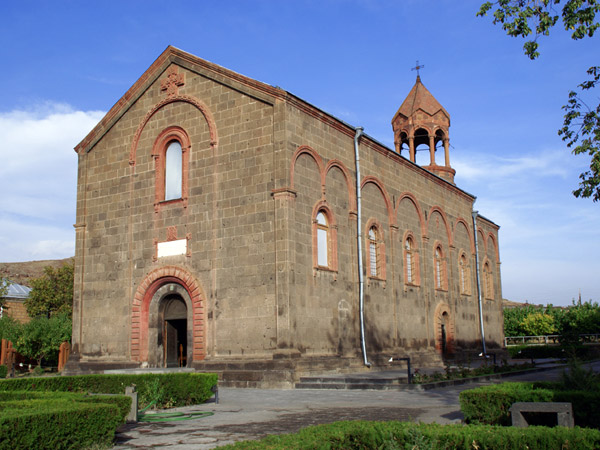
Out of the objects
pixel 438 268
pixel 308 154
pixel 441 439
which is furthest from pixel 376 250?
pixel 441 439

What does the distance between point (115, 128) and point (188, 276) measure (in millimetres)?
7731

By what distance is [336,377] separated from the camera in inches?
754

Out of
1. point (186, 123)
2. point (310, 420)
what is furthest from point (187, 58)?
point (310, 420)

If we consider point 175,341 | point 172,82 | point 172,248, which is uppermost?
point 172,82

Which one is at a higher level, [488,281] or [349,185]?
[349,185]

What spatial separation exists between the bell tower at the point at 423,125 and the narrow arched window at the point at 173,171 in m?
17.3

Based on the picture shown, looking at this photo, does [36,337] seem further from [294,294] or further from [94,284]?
[294,294]

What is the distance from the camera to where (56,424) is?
8586mm

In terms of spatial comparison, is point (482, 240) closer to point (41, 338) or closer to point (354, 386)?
point (354, 386)

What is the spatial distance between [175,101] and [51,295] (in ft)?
92.8

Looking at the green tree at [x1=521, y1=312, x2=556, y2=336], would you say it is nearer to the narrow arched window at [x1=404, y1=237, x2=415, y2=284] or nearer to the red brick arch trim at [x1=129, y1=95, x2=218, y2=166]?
the narrow arched window at [x1=404, y1=237, x2=415, y2=284]

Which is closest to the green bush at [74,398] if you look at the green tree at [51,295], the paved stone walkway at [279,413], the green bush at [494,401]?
the paved stone walkway at [279,413]

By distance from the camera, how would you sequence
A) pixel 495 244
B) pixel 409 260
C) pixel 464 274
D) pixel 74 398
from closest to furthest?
pixel 74 398 < pixel 409 260 < pixel 464 274 < pixel 495 244

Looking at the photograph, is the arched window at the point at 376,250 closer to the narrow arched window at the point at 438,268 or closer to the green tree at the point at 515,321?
the narrow arched window at the point at 438,268
